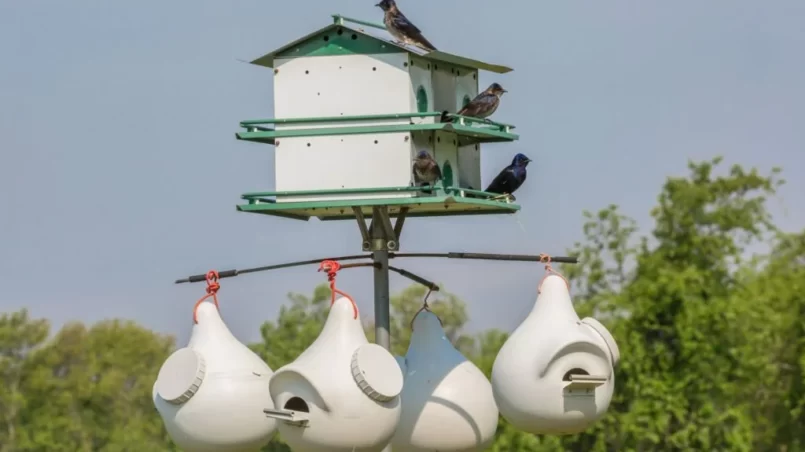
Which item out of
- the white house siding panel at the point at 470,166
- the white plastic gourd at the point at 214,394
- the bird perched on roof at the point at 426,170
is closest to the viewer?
the white plastic gourd at the point at 214,394

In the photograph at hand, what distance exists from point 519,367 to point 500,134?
112 centimetres

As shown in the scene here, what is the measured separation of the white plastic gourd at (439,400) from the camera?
359 inches

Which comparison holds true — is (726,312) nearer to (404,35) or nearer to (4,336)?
(4,336)

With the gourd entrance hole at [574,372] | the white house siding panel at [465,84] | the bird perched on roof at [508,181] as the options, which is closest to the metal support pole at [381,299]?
the gourd entrance hole at [574,372]

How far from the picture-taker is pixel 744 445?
30.3 m

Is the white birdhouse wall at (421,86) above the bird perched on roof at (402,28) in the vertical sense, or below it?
below

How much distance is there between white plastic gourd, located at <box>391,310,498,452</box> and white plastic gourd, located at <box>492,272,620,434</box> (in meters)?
0.23

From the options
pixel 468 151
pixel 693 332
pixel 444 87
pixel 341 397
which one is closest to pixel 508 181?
pixel 468 151

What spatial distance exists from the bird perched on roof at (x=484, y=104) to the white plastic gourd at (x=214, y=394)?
4.92 ft

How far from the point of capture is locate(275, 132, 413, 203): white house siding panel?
9117 millimetres

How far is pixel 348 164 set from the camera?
913cm

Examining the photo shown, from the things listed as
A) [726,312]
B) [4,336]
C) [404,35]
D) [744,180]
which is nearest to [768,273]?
[744,180]

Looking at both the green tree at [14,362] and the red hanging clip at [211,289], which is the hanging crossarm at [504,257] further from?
the green tree at [14,362]

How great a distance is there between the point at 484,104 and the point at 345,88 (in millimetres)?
696
